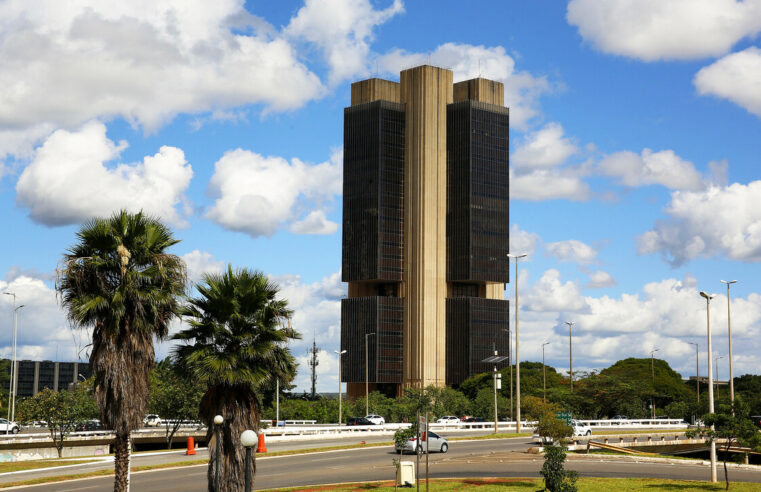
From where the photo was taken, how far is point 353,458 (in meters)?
53.8

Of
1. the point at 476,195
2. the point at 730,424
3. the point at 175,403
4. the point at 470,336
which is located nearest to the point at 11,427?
the point at 175,403

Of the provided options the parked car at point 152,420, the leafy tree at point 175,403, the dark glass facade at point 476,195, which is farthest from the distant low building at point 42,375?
the leafy tree at point 175,403

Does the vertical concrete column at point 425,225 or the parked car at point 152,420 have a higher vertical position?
the vertical concrete column at point 425,225

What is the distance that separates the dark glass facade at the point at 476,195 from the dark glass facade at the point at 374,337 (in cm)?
1393

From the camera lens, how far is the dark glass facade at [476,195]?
16138cm

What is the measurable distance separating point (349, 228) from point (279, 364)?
5294 inches

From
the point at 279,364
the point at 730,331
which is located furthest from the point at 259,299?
the point at 730,331

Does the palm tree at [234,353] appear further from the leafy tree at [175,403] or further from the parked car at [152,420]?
the parked car at [152,420]

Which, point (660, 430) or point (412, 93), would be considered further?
point (412, 93)

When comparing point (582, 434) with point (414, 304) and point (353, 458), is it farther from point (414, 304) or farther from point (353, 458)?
point (414, 304)

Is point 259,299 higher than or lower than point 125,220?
lower

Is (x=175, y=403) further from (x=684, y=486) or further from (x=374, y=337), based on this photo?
(x=374, y=337)

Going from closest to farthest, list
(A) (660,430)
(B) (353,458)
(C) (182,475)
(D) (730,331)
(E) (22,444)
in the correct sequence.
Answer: (C) (182,475) → (B) (353,458) → (E) (22,444) → (D) (730,331) → (A) (660,430)

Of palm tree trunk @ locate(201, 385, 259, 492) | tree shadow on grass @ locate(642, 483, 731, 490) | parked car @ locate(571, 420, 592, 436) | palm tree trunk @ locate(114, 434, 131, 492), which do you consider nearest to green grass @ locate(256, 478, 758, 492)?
tree shadow on grass @ locate(642, 483, 731, 490)
